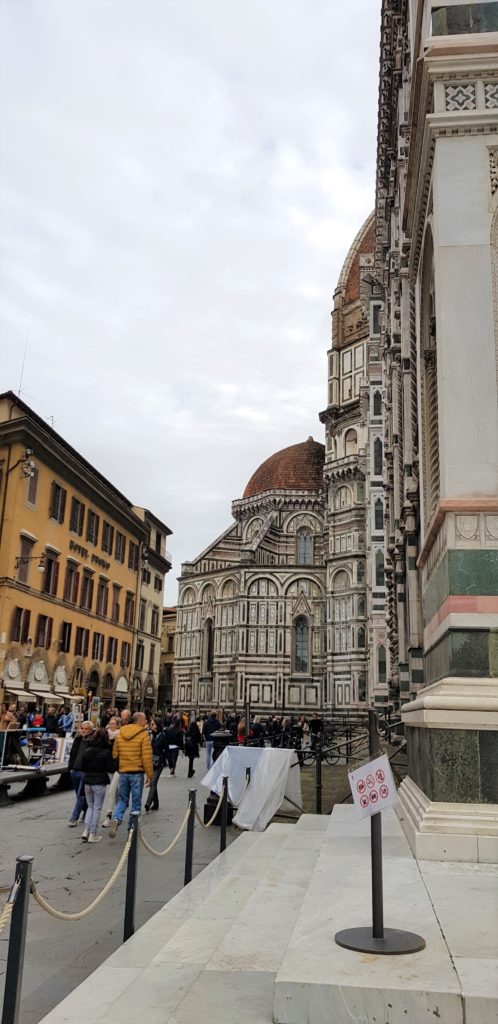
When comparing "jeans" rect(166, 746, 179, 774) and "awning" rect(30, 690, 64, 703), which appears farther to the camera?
"awning" rect(30, 690, 64, 703)

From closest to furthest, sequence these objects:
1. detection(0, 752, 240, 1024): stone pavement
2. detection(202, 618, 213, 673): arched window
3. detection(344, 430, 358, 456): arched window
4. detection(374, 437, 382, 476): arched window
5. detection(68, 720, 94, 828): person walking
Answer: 1. detection(0, 752, 240, 1024): stone pavement
2. detection(68, 720, 94, 828): person walking
3. detection(374, 437, 382, 476): arched window
4. detection(344, 430, 358, 456): arched window
5. detection(202, 618, 213, 673): arched window

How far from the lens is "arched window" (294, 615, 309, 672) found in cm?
5388

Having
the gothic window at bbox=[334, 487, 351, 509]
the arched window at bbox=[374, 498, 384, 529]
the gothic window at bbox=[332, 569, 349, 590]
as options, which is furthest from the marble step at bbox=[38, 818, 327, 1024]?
the gothic window at bbox=[334, 487, 351, 509]

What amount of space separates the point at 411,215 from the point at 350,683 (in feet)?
141

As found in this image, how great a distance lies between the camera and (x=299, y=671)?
2115 inches

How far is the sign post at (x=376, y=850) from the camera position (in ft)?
12.0

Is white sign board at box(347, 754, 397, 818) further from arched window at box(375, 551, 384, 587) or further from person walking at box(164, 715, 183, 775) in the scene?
arched window at box(375, 551, 384, 587)

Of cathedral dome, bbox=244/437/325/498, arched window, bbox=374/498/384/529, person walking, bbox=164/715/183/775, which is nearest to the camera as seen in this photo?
person walking, bbox=164/715/183/775

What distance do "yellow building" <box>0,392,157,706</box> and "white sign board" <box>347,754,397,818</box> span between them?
24.7 meters

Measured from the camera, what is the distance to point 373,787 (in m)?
4.08

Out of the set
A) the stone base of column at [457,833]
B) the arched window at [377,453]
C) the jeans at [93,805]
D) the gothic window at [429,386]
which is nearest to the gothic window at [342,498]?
the arched window at [377,453]

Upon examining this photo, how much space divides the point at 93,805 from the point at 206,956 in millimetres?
6620

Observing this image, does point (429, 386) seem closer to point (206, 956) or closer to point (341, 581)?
point (206, 956)

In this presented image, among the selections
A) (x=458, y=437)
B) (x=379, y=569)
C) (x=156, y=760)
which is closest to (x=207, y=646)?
(x=379, y=569)
